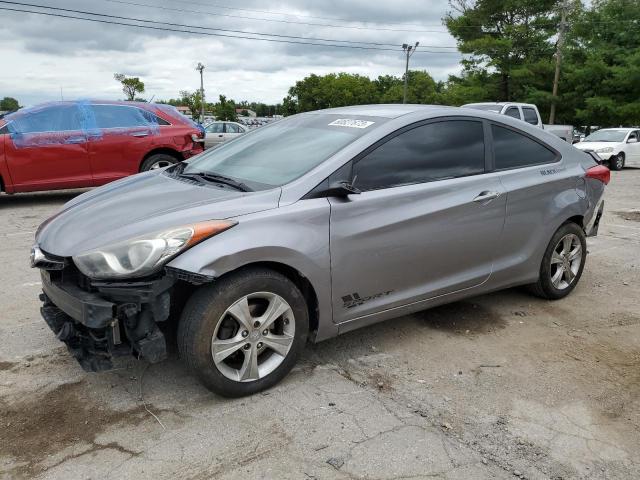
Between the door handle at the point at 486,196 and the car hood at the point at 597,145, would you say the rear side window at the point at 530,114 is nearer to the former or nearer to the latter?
the car hood at the point at 597,145

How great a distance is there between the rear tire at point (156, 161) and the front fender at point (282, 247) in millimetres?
6953

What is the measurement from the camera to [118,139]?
9.28 metres

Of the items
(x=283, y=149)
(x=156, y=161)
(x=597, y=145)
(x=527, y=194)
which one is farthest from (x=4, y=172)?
(x=597, y=145)

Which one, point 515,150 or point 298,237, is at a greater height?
point 515,150

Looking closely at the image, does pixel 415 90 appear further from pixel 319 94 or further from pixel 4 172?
pixel 4 172

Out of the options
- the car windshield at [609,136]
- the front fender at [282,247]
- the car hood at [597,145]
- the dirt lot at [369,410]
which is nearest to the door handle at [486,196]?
the dirt lot at [369,410]

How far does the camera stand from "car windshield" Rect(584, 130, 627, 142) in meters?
19.1

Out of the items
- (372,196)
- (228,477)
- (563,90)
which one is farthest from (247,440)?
(563,90)

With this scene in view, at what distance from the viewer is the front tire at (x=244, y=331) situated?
283cm

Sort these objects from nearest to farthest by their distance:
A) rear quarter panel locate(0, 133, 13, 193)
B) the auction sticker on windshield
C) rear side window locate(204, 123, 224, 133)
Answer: the auction sticker on windshield, rear quarter panel locate(0, 133, 13, 193), rear side window locate(204, 123, 224, 133)

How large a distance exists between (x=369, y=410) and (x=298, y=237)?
1.00 meters

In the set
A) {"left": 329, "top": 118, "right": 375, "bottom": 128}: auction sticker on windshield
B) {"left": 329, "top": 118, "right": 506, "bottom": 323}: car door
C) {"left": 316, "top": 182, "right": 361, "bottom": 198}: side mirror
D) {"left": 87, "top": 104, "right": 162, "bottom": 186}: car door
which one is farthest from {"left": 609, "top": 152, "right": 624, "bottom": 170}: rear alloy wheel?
{"left": 316, "top": 182, "right": 361, "bottom": 198}: side mirror

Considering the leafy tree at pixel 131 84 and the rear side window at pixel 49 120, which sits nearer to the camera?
the rear side window at pixel 49 120

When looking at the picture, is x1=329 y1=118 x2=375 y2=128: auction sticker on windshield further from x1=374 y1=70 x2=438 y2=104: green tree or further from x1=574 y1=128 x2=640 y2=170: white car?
x1=374 y1=70 x2=438 y2=104: green tree
